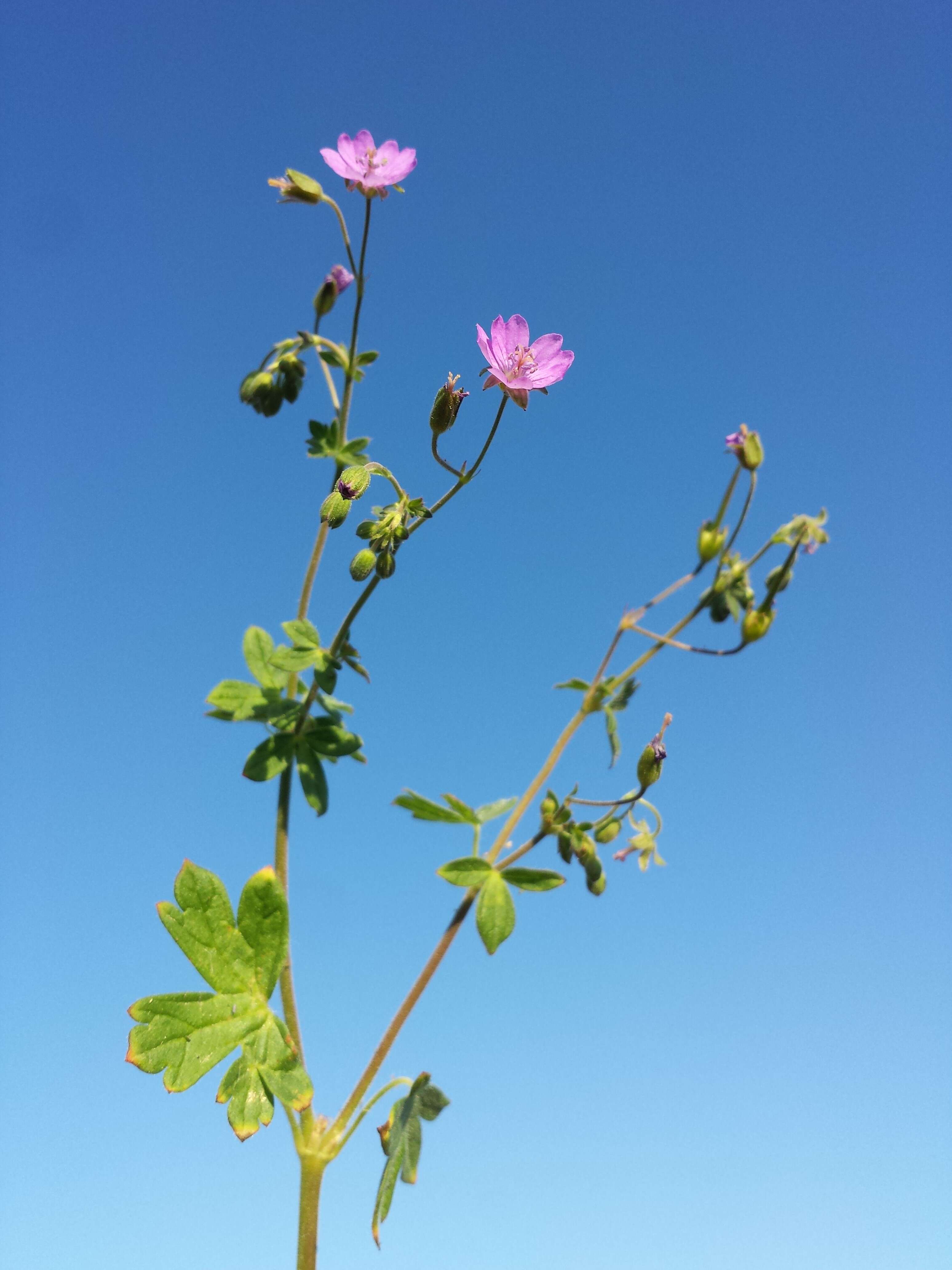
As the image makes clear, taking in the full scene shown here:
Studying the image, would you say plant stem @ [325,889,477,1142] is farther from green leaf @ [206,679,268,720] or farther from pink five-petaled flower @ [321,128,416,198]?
pink five-petaled flower @ [321,128,416,198]

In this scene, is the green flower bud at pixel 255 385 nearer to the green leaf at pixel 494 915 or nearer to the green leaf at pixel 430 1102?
the green leaf at pixel 494 915

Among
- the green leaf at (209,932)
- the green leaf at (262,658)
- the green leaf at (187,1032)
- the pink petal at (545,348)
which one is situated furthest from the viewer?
the green leaf at (262,658)

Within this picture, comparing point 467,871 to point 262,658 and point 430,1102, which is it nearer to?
point 430,1102

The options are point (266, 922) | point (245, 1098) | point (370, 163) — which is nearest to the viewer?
point (245, 1098)

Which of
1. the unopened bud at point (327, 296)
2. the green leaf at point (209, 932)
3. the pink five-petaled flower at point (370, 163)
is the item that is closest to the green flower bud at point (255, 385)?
the unopened bud at point (327, 296)

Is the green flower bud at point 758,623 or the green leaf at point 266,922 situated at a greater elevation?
the green flower bud at point 758,623

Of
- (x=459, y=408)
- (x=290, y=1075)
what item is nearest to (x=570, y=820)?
(x=290, y=1075)

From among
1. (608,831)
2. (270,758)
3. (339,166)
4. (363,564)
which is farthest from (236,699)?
(339,166)
